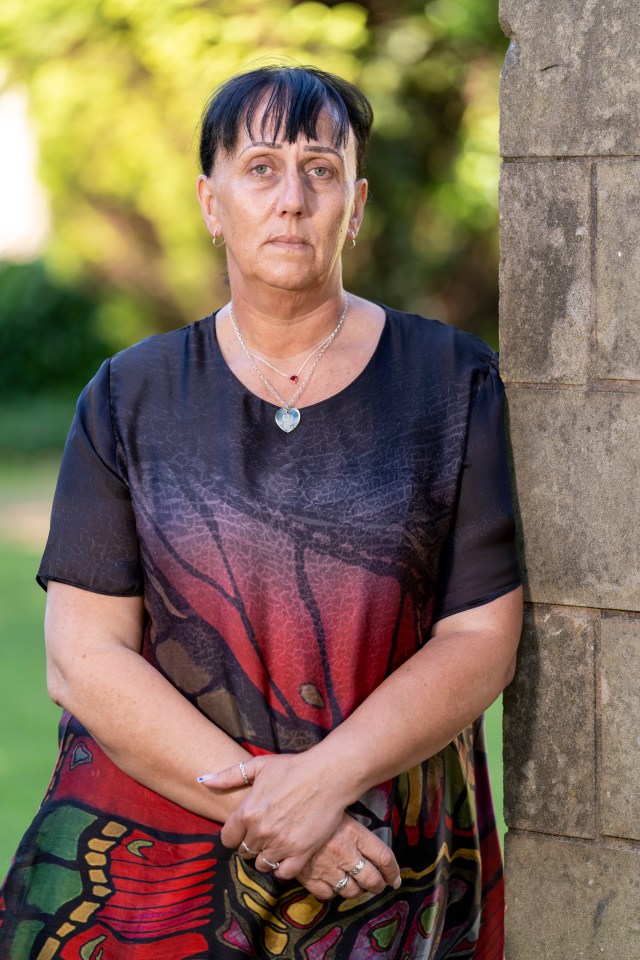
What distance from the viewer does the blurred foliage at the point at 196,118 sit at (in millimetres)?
9555

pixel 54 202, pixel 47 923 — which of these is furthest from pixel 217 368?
pixel 54 202

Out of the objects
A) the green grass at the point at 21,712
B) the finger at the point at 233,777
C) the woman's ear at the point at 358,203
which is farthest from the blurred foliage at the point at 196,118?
the finger at the point at 233,777

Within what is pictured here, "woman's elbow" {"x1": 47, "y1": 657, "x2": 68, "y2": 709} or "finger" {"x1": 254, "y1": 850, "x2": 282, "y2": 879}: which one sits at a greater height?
"woman's elbow" {"x1": 47, "y1": 657, "x2": 68, "y2": 709}

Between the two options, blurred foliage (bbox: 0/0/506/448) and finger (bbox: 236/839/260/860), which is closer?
finger (bbox: 236/839/260/860)

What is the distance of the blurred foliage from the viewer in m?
9.55

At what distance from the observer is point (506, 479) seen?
7.57 feet

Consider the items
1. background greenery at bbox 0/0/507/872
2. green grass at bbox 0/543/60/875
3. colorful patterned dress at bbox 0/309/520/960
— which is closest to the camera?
colorful patterned dress at bbox 0/309/520/960

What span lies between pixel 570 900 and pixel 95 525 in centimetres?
104

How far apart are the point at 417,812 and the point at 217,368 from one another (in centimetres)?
83

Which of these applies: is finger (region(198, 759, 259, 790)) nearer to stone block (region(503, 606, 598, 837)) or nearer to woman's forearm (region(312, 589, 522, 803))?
woman's forearm (region(312, 589, 522, 803))

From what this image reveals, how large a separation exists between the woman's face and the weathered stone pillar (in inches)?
11.5

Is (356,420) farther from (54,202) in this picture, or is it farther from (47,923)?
(54,202)

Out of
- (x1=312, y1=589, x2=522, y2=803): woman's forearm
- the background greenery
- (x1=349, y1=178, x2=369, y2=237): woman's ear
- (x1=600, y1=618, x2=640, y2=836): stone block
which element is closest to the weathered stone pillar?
(x1=600, y1=618, x2=640, y2=836): stone block

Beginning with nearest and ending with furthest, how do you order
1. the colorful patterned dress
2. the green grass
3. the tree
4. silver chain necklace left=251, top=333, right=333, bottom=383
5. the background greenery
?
the colorful patterned dress → silver chain necklace left=251, top=333, right=333, bottom=383 → the green grass → the background greenery → the tree
